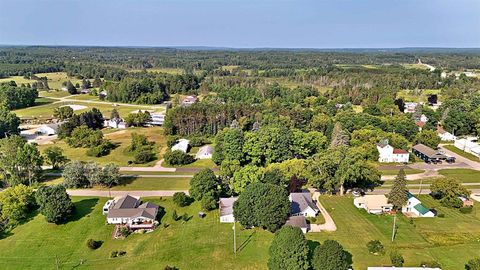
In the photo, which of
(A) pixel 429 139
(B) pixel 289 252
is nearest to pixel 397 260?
(B) pixel 289 252

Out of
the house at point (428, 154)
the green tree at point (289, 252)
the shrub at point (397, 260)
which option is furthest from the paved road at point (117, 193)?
the house at point (428, 154)

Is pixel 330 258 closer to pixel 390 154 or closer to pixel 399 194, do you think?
pixel 399 194

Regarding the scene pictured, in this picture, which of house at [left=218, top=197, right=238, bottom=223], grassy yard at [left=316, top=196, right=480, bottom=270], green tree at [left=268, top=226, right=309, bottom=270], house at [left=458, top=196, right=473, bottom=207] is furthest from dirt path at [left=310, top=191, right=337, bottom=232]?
house at [left=458, top=196, right=473, bottom=207]

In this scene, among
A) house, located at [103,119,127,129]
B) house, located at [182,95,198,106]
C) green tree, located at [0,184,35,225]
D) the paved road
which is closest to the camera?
green tree, located at [0,184,35,225]

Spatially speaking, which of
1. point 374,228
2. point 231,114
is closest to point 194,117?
point 231,114

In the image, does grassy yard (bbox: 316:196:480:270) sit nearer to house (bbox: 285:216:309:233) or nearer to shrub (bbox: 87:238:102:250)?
house (bbox: 285:216:309:233)

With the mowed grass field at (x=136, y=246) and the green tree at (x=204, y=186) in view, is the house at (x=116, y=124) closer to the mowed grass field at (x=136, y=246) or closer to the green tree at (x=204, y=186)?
the mowed grass field at (x=136, y=246)
